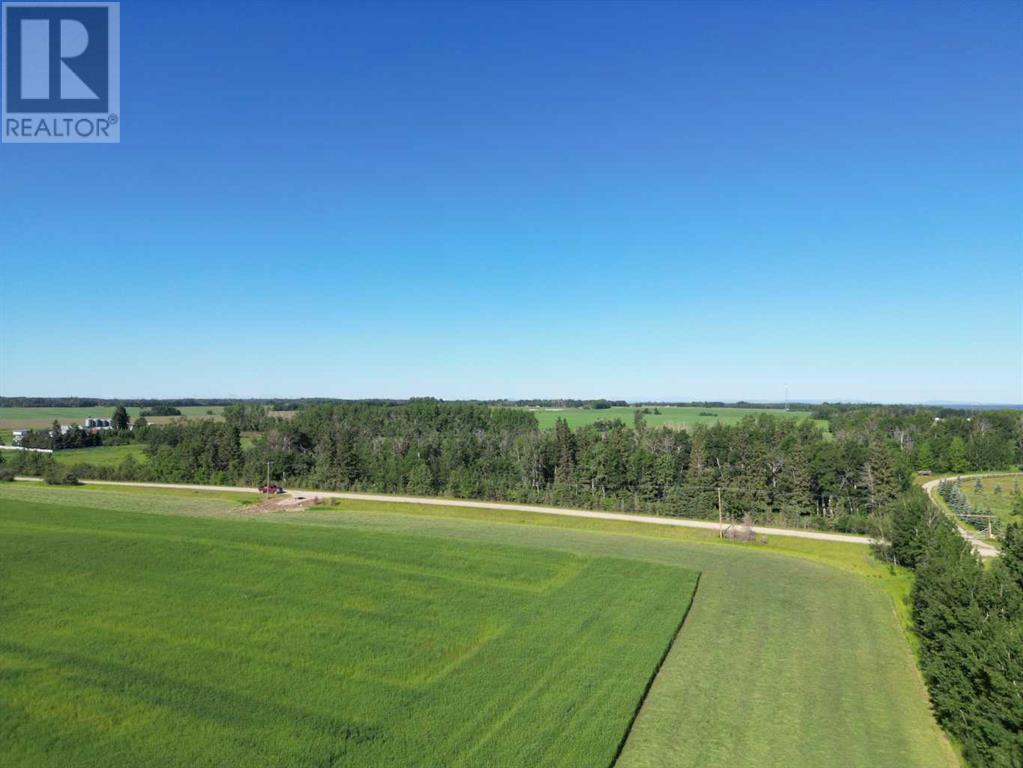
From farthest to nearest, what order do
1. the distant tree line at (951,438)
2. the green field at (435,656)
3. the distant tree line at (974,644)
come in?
the distant tree line at (951,438)
the green field at (435,656)
the distant tree line at (974,644)

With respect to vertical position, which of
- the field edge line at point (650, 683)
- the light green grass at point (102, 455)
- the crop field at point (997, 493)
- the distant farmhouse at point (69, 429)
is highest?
the distant farmhouse at point (69, 429)

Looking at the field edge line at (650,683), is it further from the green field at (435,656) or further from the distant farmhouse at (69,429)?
the distant farmhouse at (69,429)

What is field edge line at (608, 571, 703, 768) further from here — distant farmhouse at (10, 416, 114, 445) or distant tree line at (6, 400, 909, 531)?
distant farmhouse at (10, 416, 114, 445)

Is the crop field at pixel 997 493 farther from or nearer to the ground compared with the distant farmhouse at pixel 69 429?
nearer to the ground

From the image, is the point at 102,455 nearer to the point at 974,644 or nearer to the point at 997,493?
the point at 974,644

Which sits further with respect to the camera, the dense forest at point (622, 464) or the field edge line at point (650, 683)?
→ the dense forest at point (622, 464)

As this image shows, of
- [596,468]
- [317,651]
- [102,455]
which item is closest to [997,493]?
[596,468]

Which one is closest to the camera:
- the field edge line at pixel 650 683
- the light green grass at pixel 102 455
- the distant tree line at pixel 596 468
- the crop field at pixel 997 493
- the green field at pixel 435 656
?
the green field at pixel 435 656

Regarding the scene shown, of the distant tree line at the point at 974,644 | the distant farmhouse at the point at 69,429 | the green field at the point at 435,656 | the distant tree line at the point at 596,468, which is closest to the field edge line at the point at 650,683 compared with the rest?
the green field at the point at 435,656
